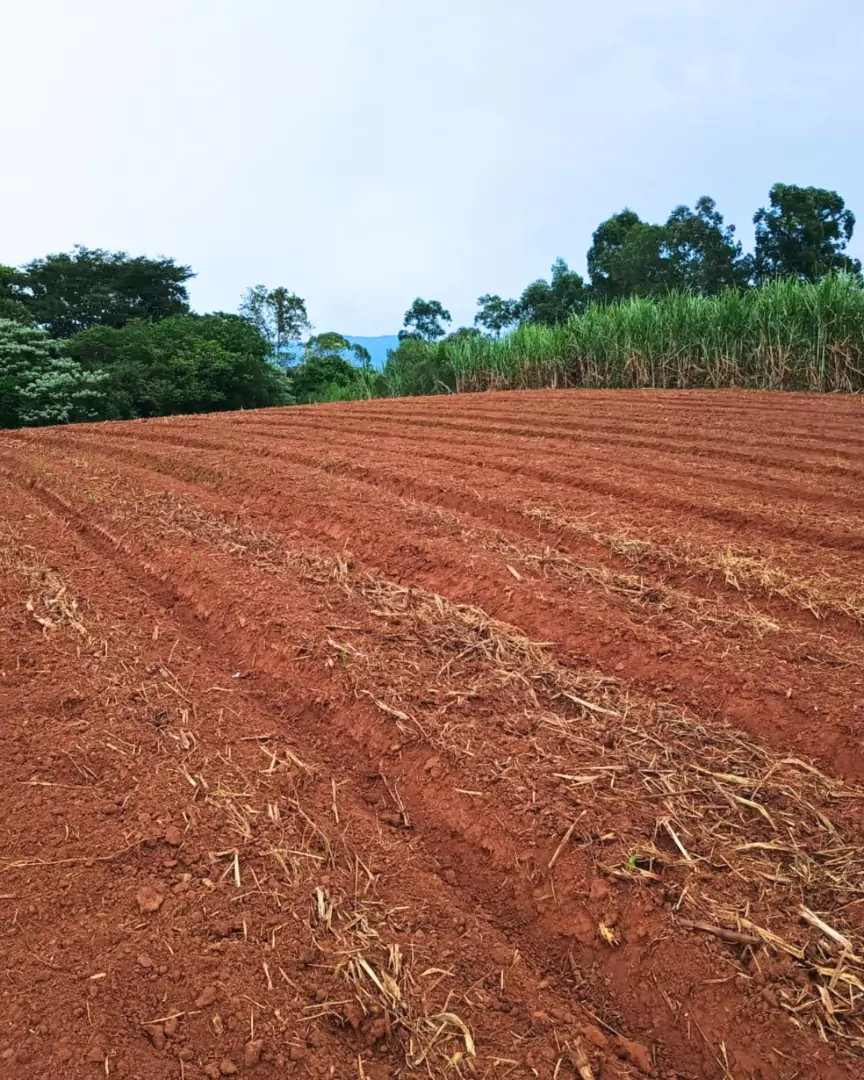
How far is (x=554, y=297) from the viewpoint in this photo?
30.2 m

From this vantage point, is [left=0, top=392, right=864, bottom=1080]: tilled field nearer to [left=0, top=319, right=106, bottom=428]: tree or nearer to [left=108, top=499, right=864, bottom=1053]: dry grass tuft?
[left=108, top=499, right=864, bottom=1053]: dry grass tuft

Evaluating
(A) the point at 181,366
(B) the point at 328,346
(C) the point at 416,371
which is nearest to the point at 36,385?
(A) the point at 181,366

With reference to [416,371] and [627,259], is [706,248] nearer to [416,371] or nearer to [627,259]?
[627,259]

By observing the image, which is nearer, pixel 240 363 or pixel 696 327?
pixel 696 327

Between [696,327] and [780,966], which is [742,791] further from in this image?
[696,327]

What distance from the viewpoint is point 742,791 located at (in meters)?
2.00

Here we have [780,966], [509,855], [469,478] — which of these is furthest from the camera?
[469,478]

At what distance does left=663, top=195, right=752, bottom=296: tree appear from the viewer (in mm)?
27125

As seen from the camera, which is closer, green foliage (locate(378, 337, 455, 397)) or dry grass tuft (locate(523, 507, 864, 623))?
dry grass tuft (locate(523, 507, 864, 623))

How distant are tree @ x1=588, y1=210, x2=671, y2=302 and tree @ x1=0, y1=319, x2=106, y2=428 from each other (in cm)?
2077

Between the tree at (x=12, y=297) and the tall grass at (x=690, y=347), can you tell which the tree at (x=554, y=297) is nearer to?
the tall grass at (x=690, y=347)

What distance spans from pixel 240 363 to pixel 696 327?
1062 cm

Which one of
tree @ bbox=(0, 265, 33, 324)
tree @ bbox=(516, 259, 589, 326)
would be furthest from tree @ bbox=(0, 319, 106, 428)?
tree @ bbox=(516, 259, 589, 326)

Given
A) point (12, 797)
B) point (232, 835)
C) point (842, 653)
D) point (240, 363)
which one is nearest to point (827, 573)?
point (842, 653)
